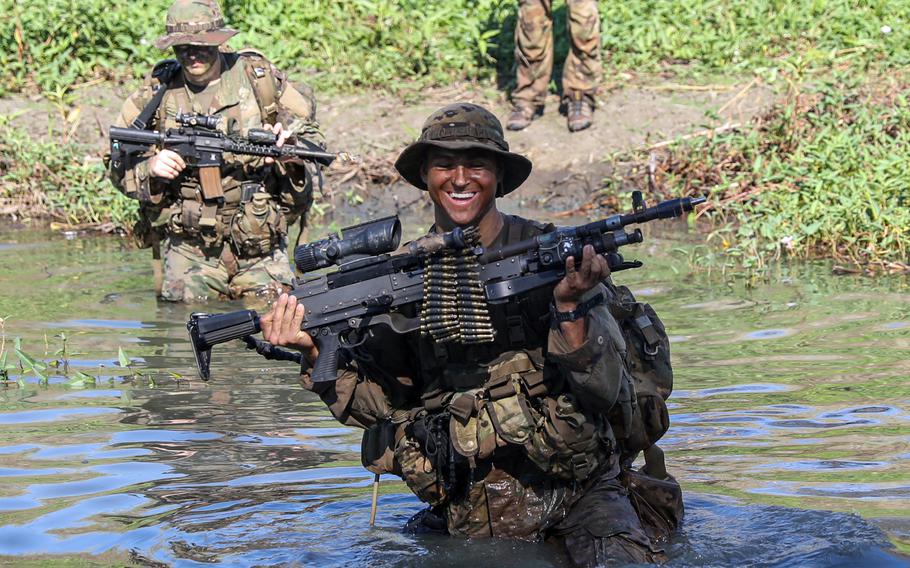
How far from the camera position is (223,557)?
Result: 5820 millimetres

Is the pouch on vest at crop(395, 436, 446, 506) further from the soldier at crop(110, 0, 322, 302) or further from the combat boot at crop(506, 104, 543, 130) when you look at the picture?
the combat boot at crop(506, 104, 543, 130)

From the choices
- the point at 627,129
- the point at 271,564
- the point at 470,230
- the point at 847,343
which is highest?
the point at 627,129

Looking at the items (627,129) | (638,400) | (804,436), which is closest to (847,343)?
(804,436)

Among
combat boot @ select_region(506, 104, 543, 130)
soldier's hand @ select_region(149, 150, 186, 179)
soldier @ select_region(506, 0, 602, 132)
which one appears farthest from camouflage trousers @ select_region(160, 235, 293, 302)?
soldier @ select_region(506, 0, 602, 132)

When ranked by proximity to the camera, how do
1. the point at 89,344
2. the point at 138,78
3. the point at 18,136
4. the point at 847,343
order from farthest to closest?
the point at 138,78, the point at 18,136, the point at 89,344, the point at 847,343

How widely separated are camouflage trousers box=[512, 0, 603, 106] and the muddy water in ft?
14.3

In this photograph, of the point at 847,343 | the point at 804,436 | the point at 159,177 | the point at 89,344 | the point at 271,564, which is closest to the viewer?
the point at 271,564

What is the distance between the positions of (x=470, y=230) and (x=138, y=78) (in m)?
11.4

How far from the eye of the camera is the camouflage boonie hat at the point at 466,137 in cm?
544

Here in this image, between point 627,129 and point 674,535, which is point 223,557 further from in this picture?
point 627,129

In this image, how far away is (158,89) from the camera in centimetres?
1040

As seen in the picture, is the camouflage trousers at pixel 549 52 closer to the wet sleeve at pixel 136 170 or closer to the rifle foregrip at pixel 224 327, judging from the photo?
the wet sleeve at pixel 136 170

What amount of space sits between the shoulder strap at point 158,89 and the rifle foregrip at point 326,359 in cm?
509

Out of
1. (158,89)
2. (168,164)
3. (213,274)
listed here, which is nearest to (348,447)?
(168,164)
